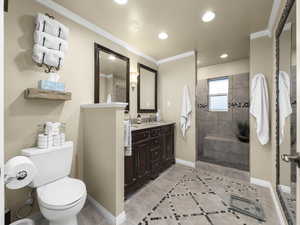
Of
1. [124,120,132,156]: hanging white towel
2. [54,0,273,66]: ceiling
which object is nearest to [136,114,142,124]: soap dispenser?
[124,120,132,156]: hanging white towel

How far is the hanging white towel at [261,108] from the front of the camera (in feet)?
6.66

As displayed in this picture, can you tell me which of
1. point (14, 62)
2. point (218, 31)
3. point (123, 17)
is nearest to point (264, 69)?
point (218, 31)

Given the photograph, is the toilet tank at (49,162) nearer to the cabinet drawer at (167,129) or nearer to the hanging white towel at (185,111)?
the cabinet drawer at (167,129)

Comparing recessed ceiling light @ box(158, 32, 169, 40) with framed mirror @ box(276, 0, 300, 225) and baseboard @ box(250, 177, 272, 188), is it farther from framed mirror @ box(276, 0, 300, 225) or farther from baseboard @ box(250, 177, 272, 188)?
baseboard @ box(250, 177, 272, 188)

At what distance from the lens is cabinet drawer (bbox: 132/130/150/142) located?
1919mm

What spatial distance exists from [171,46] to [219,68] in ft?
6.02

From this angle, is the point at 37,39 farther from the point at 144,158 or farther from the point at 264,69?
the point at 264,69

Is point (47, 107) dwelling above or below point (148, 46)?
below

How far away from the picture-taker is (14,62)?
136cm

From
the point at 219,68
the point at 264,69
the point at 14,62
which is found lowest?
the point at 14,62

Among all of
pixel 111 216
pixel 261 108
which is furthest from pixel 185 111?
pixel 111 216

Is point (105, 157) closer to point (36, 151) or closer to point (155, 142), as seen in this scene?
point (36, 151)

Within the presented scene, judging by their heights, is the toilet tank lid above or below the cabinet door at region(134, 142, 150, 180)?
above

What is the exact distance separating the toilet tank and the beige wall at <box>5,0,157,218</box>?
215mm
